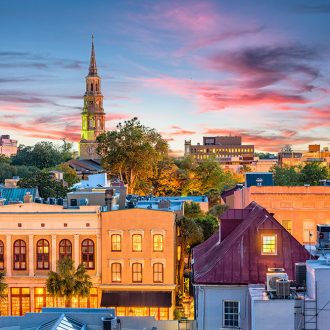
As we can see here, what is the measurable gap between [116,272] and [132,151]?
50.8 metres

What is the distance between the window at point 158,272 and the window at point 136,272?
1059mm

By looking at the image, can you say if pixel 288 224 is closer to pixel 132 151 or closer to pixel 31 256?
pixel 31 256

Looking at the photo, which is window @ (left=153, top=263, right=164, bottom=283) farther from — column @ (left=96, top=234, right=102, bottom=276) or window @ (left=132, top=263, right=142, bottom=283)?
column @ (left=96, top=234, right=102, bottom=276)

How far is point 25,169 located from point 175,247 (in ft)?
397

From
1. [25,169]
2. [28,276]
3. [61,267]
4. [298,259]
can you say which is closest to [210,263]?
[298,259]

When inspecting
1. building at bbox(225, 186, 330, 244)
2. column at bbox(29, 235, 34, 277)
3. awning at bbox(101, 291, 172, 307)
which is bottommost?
awning at bbox(101, 291, 172, 307)

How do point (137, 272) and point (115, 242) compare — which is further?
point (115, 242)

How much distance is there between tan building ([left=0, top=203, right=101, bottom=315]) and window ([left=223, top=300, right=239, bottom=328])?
59.8 feet

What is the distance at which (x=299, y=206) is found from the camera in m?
45.2

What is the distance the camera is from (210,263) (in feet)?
100

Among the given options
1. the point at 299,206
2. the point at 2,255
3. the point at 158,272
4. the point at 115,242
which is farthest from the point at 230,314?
the point at 2,255

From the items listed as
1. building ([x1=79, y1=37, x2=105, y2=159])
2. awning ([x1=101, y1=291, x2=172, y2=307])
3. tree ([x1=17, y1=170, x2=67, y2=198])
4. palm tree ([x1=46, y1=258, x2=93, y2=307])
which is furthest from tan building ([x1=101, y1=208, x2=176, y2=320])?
building ([x1=79, y1=37, x2=105, y2=159])

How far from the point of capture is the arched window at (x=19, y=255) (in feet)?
148

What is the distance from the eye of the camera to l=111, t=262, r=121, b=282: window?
147 feet
